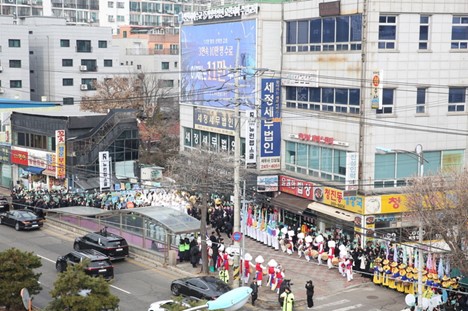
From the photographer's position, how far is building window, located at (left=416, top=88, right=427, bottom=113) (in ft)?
113

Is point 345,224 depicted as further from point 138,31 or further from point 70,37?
point 138,31

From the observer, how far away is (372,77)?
33.1 metres

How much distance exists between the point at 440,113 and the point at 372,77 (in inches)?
179

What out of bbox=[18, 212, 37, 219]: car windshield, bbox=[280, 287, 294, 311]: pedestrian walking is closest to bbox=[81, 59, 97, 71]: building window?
bbox=[18, 212, 37, 219]: car windshield

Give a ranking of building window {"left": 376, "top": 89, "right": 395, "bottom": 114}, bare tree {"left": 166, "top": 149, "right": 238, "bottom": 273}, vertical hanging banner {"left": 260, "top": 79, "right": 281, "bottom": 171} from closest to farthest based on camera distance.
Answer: building window {"left": 376, "top": 89, "right": 395, "bottom": 114}
bare tree {"left": 166, "top": 149, "right": 238, "bottom": 273}
vertical hanging banner {"left": 260, "top": 79, "right": 281, "bottom": 171}

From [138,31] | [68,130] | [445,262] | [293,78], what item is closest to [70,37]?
[138,31]

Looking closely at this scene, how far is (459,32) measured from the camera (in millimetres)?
34938

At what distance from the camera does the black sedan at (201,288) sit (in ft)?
84.5

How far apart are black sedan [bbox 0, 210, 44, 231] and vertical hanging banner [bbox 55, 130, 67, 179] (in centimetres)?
744

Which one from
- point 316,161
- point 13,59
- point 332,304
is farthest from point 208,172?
point 13,59

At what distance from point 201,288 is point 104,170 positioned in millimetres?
22553

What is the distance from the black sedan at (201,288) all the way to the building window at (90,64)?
190 feet

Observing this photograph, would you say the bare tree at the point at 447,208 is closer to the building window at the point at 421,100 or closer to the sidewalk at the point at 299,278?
the sidewalk at the point at 299,278

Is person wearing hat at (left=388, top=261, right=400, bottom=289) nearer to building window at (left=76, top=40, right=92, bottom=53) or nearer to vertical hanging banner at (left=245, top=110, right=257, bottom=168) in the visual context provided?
vertical hanging banner at (left=245, top=110, right=257, bottom=168)
